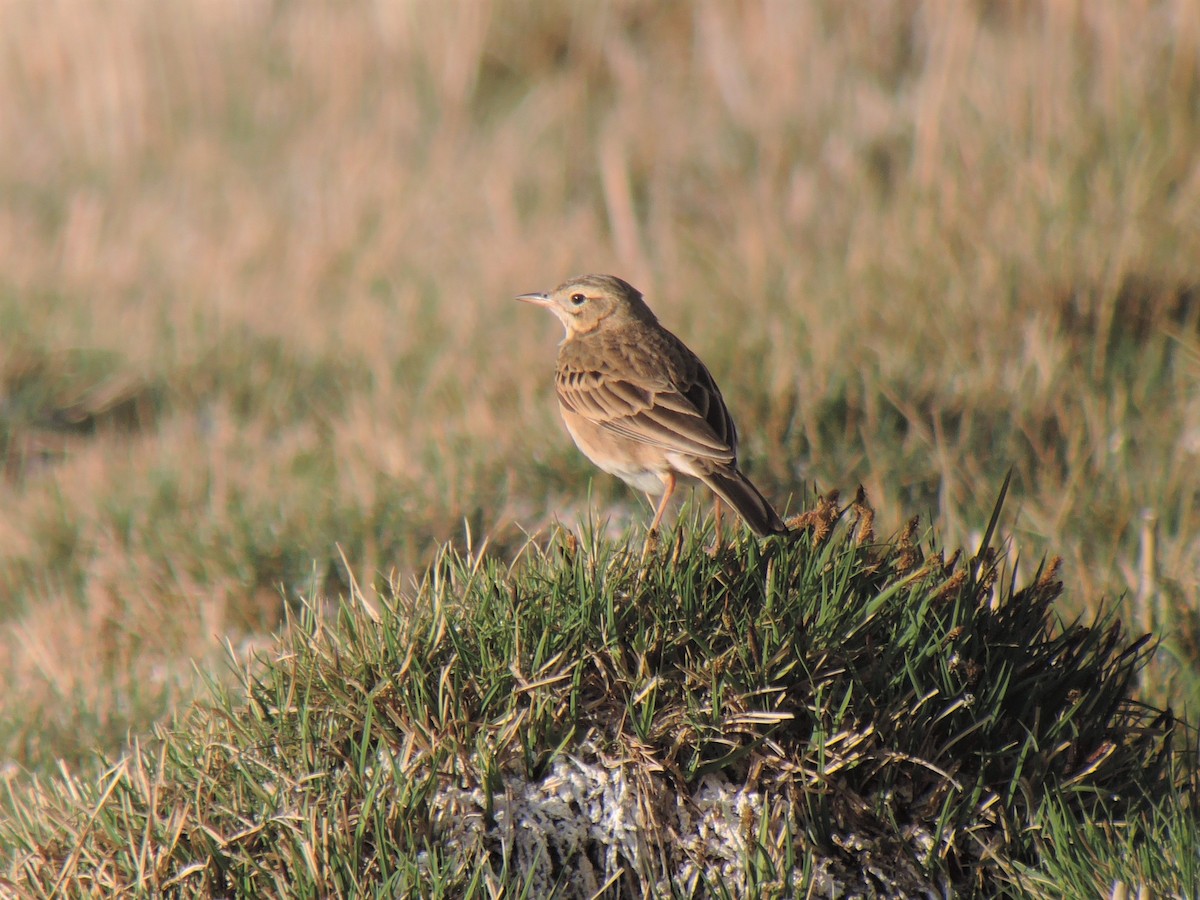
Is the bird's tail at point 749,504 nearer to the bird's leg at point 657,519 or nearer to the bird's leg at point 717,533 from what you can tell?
the bird's leg at point 717,533

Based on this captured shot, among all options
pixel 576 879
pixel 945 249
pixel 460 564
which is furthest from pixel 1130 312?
pixel 576 879

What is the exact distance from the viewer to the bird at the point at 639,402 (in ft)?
13.0

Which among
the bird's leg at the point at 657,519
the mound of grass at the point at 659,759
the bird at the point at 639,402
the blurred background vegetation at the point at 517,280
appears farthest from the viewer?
the blurred background vegetation at the point at 517,280

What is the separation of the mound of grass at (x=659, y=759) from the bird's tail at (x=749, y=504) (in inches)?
5.2

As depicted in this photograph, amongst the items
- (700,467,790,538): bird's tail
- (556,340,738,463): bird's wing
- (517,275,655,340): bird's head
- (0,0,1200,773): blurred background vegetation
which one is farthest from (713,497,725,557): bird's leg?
(517,275,655,340): bird's head

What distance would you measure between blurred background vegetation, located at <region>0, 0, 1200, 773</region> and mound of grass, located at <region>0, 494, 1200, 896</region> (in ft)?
2.10

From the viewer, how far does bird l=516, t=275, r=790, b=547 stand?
3947mm

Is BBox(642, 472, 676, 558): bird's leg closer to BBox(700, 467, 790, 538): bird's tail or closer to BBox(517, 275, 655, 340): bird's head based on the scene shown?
BBox(700, 467, 790, 538): bird's tail

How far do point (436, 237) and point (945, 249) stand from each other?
2.98m

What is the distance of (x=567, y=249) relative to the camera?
24.0 ft

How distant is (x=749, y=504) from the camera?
3.34 m

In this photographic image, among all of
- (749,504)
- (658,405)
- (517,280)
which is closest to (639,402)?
(658,405)

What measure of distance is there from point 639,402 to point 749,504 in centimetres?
94

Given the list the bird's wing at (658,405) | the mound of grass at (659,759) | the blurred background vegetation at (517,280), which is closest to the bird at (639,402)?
the bird's wing at (658,405)
